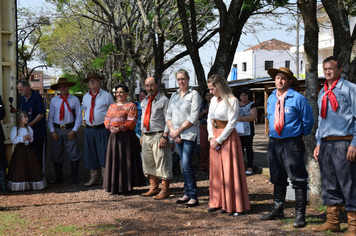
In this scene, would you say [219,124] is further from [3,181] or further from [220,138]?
[3,181]

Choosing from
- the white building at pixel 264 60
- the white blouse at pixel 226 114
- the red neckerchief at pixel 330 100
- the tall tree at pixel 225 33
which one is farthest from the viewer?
the white building at pixel 264 60

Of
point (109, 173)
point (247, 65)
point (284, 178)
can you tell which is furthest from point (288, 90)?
point (247, 65)

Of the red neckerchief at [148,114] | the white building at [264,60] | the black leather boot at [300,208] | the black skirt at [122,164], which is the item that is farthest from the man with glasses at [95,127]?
the white building at [264,60]

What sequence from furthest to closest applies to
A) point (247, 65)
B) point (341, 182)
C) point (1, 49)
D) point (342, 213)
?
point (247, 65) → point (1, 49) → point (342, 213) → point (341, 182)

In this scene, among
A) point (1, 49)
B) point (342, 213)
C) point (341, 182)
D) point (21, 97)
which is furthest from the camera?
point (21, 97)

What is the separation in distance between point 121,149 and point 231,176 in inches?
99.2

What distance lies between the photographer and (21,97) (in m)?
8.38

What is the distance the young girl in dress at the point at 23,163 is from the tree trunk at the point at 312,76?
5.12m

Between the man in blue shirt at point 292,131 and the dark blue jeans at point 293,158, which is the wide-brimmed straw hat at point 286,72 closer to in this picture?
the man in blue shirt at point 292,131

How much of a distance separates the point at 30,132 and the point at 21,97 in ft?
3.13

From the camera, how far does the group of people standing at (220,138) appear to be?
4.73 m

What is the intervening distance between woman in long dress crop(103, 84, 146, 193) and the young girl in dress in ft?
5.05

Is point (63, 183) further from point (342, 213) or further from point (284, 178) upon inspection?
point (342, 213)

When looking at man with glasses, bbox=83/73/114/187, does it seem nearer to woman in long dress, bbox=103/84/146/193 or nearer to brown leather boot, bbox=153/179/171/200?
woman in long dress, bbox=103/84/146/193
